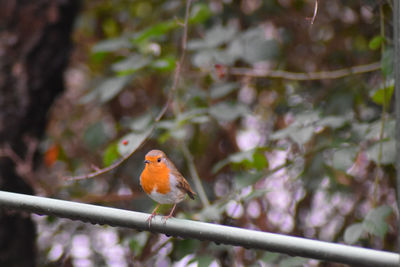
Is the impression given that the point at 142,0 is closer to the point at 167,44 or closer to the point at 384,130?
the point at 167,44

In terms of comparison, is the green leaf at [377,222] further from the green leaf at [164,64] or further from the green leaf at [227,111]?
the green leaf at [164,64]

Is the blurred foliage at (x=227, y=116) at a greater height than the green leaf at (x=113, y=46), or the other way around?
the green leaf at (x=113, y=46)

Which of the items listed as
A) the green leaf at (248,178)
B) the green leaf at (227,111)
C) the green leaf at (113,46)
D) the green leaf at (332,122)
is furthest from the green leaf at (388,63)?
the green leaf at (113,46)

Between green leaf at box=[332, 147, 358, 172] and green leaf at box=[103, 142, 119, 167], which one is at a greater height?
green leaf at box=[332, 147, 358, 172]

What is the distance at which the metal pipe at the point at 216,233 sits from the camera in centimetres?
94

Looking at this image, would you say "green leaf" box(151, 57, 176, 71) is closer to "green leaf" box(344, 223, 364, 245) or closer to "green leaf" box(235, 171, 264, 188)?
"green leaf" box(235, 171, 264, 188)

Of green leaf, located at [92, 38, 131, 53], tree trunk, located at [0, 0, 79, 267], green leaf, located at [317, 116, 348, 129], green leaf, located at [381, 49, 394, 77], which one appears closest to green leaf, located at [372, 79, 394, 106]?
green leaf, located at [381, 49, 394, 77]

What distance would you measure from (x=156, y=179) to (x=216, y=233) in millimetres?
914

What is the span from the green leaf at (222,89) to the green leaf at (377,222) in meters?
1.05

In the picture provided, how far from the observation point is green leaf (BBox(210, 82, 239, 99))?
8.71 ft

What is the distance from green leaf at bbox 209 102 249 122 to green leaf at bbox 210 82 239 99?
8cm

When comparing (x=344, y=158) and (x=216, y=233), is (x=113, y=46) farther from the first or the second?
(x=216, y=233)

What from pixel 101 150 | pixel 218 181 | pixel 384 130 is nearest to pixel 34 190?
pixel 101 150

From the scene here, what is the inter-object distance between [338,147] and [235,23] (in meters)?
1.68
